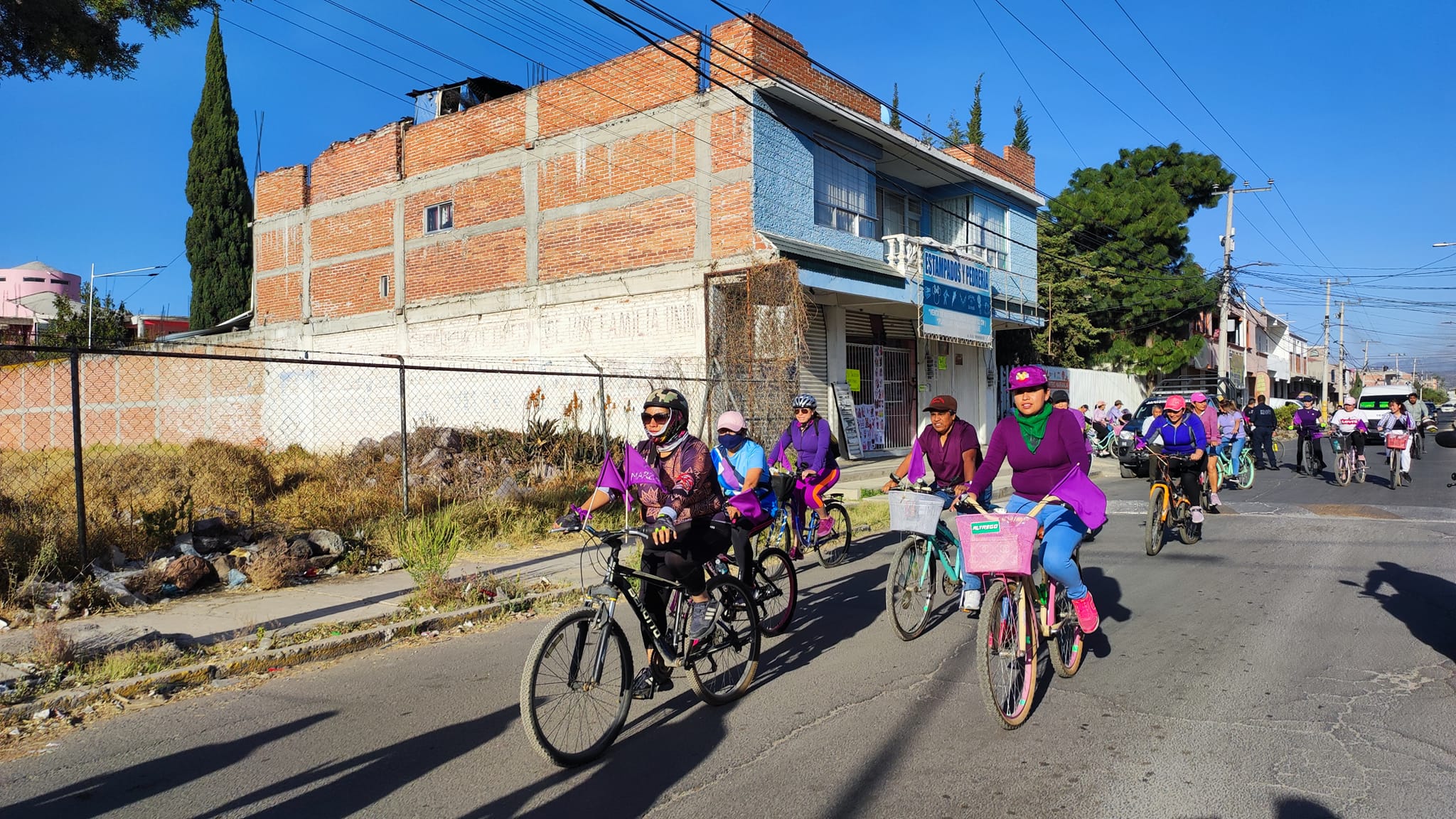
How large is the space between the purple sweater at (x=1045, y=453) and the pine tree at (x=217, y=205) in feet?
115

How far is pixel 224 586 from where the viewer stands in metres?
8.38

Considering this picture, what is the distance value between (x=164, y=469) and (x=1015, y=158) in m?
24.1

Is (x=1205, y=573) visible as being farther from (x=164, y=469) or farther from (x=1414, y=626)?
(x=164, y=469)

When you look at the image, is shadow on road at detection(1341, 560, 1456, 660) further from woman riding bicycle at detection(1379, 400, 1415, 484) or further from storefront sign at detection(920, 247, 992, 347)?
storefront sign at detection(920, 247, 992, 347)

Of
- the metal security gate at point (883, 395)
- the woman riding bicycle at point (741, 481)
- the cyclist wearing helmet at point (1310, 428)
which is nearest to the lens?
the woman riding bicycle at point (741, 481)

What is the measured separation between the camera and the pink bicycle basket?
15.1ft

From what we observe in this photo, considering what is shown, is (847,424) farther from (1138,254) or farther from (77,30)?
(1138,254)

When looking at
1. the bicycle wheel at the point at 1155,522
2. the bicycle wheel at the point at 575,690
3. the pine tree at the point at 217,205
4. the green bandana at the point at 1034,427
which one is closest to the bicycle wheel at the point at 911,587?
the green bandana at the point at 1034,427

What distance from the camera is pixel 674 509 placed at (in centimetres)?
471

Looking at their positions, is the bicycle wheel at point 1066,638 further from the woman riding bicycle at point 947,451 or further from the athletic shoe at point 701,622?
the athletic shoe at point 701,622

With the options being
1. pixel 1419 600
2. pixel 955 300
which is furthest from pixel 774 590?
pixel 955 300

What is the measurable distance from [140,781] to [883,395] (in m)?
20.4

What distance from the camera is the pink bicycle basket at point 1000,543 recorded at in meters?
4.62

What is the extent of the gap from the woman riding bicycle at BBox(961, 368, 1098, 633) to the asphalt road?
2.08ft
